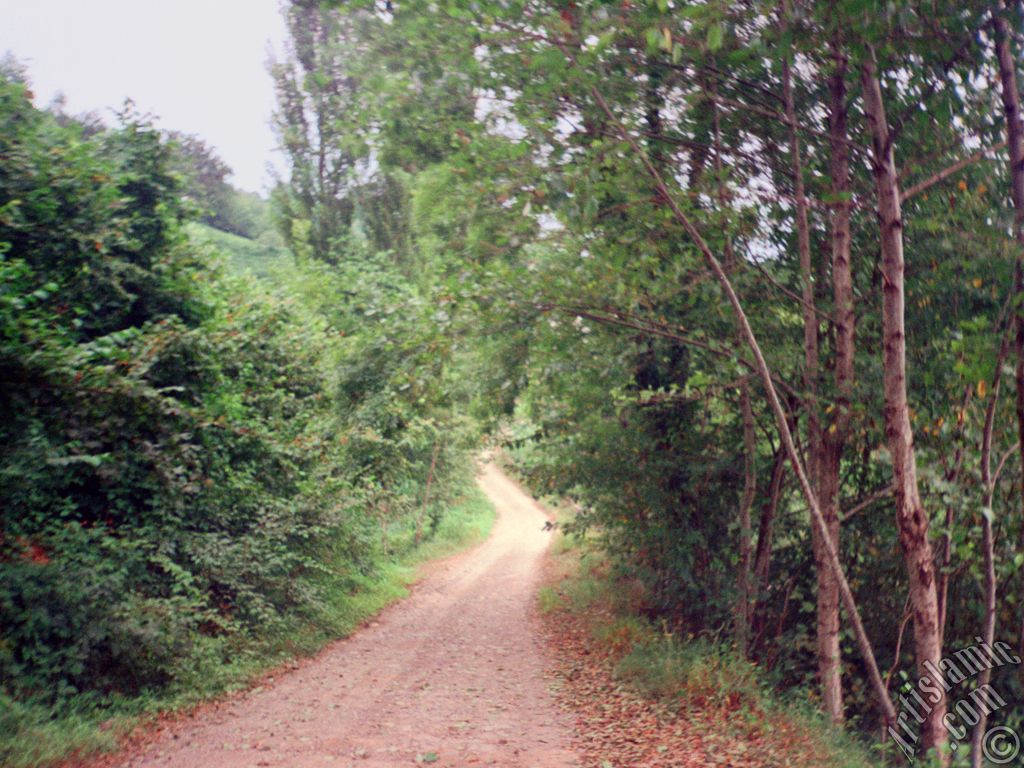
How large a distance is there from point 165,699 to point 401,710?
2435 mm

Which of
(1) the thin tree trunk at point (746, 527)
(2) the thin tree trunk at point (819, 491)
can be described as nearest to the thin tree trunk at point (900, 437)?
(2) the thin tree trunk at point (819, 491)

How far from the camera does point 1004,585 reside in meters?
8.05

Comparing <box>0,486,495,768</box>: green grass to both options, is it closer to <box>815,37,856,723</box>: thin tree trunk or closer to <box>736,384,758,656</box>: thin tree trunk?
<box>736,384,758,656</box>: thin tree trunk

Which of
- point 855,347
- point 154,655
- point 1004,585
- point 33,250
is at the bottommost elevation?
point 154,655

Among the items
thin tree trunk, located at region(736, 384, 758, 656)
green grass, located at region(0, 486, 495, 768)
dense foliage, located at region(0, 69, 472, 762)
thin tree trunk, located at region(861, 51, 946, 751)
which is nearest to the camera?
thin tree trunk, located at region(861, 51, 946, 751)

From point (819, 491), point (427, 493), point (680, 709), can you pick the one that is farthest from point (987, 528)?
point (427, 493)

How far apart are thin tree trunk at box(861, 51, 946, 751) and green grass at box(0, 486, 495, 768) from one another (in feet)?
22.2

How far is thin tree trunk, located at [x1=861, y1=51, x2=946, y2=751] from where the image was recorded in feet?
18.5

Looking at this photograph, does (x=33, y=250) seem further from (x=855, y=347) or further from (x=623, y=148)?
(x=855, y=347)

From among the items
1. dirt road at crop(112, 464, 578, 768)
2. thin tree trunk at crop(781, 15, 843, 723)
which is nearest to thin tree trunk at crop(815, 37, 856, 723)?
thin tree trunk at crop(781, 15, 843, 723)

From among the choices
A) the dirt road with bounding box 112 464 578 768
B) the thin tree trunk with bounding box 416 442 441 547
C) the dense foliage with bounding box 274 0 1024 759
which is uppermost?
the dense foliage with bounding box 274 0 1024 759

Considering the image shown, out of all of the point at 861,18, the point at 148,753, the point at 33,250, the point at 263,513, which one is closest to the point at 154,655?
the point at 148,753

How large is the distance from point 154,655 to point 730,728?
5.96 meters

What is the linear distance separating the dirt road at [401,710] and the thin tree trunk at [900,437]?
3.13 metres
